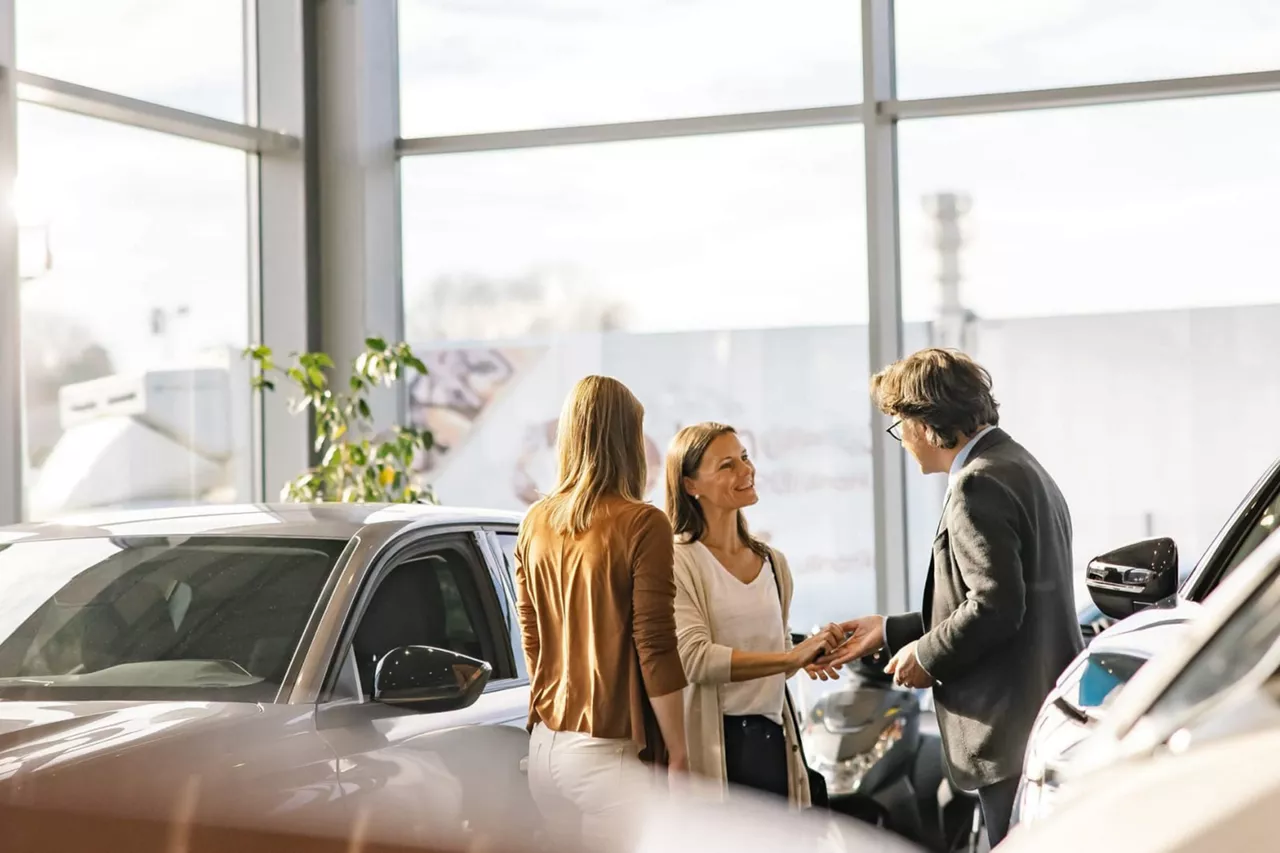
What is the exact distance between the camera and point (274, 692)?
2.76 m

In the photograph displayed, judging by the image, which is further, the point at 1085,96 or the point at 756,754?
the point at 1085,96

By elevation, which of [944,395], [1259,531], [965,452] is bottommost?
[1259,531]

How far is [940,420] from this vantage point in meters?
2.87

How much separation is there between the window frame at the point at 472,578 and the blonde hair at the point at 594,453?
18.4 inches

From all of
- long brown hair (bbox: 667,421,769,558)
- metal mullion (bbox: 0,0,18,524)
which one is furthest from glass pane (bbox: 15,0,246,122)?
long brown hair (bbox: 667,421,769,558)

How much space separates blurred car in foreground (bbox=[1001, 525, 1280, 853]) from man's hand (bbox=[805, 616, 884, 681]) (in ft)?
7.60

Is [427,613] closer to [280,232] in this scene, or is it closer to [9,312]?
[9,312]

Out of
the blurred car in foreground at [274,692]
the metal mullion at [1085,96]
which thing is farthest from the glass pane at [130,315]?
the metal mullion at [1085,96]

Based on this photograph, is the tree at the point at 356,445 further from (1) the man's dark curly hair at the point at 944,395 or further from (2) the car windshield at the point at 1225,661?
(2) the car windshield at the point at 1225,661

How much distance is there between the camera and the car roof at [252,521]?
10.5ft

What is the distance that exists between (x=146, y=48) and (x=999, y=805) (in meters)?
5.52

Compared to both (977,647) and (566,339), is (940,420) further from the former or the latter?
(566,339)

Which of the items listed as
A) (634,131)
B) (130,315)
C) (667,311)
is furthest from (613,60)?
(130,315)

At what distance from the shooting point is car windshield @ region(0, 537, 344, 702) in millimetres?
2824
